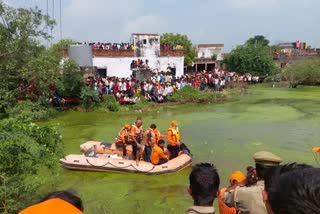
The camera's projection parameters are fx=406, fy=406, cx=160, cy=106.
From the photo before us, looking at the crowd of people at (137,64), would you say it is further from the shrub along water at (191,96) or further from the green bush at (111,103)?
the green bush at (111,103)

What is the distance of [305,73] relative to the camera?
99.3ft

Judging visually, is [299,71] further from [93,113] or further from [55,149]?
[55,149]

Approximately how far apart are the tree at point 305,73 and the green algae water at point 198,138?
4.71m

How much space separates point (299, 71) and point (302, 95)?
5374mm

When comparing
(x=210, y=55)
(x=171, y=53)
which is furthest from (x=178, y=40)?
Result: (x=171, y=53)

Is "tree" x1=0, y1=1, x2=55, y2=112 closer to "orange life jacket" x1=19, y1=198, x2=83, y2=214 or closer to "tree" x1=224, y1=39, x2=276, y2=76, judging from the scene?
"orange life jacket" x1=19, y1=198, x2=83, y2=214

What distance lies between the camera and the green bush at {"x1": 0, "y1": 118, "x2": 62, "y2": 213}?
5484 mm

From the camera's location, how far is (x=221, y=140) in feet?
44.1

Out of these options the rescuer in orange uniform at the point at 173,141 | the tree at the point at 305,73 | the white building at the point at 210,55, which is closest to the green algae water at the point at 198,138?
the rescuer in orange uniform at the point at 173,141

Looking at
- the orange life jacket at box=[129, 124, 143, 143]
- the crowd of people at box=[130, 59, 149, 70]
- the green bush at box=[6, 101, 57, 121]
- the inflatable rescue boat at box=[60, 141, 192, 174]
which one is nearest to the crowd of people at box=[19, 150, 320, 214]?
the green bush at box=[6, 101, 57, 121]

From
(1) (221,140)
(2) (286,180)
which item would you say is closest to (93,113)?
(1) (221,140)

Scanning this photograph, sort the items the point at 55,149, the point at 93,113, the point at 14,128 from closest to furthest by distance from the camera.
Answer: the point at 14,128, the point at 55,149, the point at 93,113

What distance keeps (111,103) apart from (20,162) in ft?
45.2

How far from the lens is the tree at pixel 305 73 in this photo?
98.8 ft
